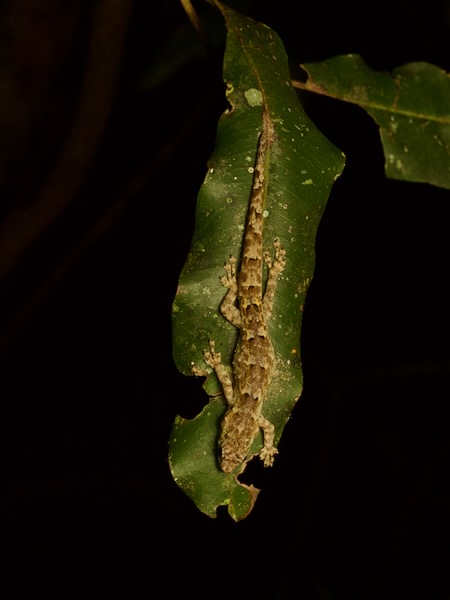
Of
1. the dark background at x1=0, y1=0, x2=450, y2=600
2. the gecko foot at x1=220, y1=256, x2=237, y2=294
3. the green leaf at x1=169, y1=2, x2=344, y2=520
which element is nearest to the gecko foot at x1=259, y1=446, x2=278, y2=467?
the green leaf at x1=169, y1=2, x2=344, y2=520

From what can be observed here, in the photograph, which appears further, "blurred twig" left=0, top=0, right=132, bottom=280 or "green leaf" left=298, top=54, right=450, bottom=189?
"blurred twig" left=0, top=0, right=132, bottom=280

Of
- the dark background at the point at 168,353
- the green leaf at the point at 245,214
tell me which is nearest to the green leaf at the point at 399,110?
the green leaf at the point at 245,214

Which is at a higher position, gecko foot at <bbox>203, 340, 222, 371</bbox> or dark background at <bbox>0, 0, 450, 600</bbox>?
gecko foot at <bbox>203, 340, 222, 371</bbox>

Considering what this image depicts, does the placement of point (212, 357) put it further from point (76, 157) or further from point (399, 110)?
point (76, 157)

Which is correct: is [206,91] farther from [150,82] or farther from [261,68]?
[261,68]

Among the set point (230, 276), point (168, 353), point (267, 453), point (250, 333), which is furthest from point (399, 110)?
point (168, 353)

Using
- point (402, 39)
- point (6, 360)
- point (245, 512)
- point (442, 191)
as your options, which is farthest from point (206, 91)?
point (245, 512)

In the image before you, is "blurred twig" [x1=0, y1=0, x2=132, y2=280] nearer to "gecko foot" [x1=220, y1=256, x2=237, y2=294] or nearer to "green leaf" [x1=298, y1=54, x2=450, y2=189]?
"green leaf" [x1=298, y1=54, x2=450, y2=189]
